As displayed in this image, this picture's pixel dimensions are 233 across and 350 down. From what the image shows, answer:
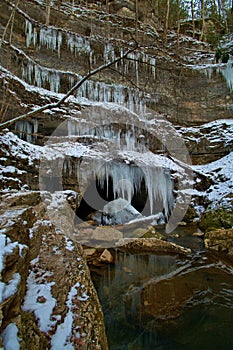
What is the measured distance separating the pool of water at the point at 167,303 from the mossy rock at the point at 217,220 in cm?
310

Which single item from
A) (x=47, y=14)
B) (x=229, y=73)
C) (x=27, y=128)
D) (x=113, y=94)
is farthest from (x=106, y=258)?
(x=229, y=73)

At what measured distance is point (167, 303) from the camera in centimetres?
315

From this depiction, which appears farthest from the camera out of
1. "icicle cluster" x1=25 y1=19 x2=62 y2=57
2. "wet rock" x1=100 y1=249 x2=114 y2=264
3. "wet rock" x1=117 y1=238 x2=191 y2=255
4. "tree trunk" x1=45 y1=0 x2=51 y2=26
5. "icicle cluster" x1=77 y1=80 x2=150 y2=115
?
"tree trunk" x1=45 y1=0 x2=51 y2=26

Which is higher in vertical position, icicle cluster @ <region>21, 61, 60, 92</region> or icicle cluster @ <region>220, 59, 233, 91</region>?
icicle cluster @ <region>220, 59, 233, 91</region>

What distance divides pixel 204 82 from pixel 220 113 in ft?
8.32

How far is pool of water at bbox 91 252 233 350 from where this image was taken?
247 cm

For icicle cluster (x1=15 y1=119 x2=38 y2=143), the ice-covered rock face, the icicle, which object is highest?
the icicle

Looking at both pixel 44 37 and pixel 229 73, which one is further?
pixel 229 73

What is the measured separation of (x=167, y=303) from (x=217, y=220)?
5.78 metres

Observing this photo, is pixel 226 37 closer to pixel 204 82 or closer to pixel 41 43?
pixel 204 82

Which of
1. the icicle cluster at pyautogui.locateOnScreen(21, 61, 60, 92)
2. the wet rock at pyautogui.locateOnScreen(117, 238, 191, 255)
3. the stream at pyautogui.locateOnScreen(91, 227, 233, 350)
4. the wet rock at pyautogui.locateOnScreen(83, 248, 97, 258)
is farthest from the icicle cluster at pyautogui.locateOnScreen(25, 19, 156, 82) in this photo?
the stream at pyautogui.locateOnScreen(91, 227, 233, 350)

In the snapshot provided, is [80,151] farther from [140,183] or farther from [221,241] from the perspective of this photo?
[221,241]

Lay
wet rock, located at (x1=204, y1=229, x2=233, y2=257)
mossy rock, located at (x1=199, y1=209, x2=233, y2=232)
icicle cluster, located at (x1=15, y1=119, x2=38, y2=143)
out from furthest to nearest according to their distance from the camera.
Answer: icicle cluster, located at (x1=15, y1=119, x2=38, y2=143) < mossy rock, located at (x1=199, y1=209, x2=233, y2=232) < wet rock, located at (x1=204, y1=229, x2=233, y2=257)

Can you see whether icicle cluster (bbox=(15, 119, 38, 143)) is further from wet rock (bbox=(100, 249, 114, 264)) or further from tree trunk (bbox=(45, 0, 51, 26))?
tree trunk (bbox=(45, 0, 51, 26))
